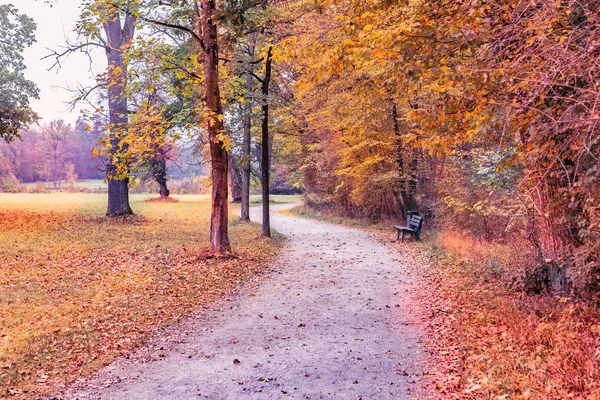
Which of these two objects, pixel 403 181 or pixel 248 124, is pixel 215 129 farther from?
pixel 403 181

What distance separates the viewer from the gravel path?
15.3 ft

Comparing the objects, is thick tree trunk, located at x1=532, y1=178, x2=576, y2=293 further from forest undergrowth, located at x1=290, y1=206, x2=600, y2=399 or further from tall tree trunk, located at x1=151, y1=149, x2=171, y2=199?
tall tree trunk, located at x1=151, y1=149, x2=171, y2=199

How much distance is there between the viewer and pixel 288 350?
5.75 m

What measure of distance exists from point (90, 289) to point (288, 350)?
16.7ft

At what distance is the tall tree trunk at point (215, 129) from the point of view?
10773mm

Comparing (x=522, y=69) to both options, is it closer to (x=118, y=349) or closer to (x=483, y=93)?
(x=483, y=93)

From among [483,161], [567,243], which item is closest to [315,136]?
[483,161]

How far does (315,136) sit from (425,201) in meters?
7.93

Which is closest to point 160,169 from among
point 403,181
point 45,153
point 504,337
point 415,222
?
point 504,337

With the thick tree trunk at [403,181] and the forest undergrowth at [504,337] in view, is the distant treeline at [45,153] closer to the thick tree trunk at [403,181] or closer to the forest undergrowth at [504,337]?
the thick tree trunk at [403,181]

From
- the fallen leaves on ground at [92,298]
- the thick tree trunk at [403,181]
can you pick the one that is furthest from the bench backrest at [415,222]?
the fallen leaves on ground at [92,298]

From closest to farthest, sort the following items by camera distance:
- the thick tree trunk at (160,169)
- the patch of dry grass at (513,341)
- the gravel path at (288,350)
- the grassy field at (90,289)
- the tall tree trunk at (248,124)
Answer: the patch of dry grass at (513,341) < the gravel path at (288,350) < the grassy field at (90,289) < the thick tree trunk at (160,169) < the tall tree trunk at (248,124)

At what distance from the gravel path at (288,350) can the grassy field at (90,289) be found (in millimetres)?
544

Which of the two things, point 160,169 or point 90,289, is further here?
point 160,169
